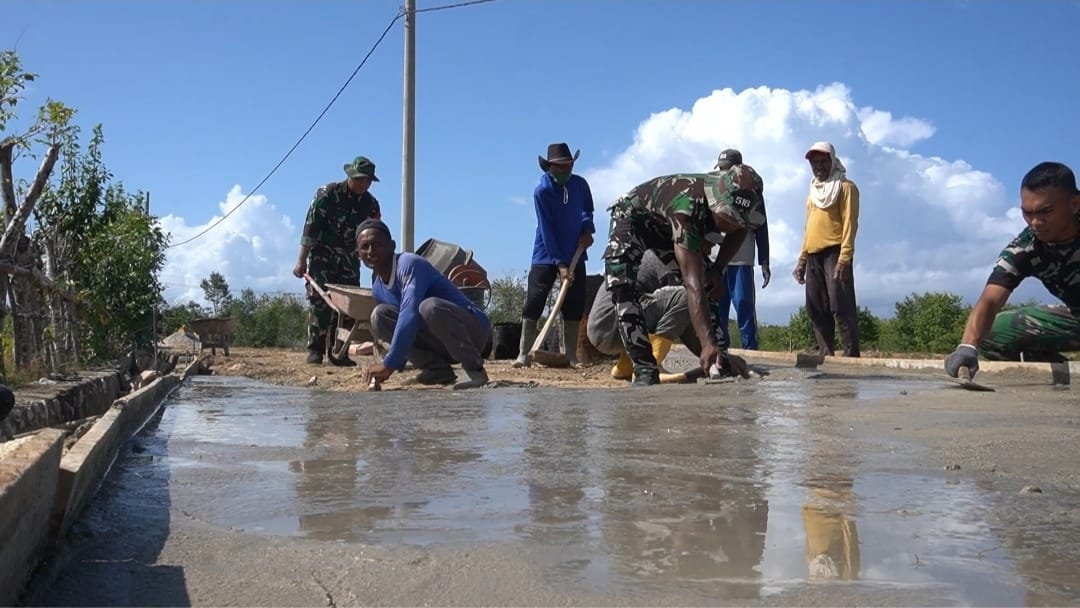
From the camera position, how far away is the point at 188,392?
6.02 m

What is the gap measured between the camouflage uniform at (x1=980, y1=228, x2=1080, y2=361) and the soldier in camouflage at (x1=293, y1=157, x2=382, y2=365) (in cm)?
508

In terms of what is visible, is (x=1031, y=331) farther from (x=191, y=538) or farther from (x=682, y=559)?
(x=191, y=538)

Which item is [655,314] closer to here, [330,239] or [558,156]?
[558,156]

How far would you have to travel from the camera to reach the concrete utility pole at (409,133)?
41.9ft

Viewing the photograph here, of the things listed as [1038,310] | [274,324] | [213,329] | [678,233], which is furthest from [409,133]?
[274,324]

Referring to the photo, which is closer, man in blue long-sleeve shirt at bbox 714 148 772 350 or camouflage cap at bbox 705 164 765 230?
camouflage cap at bbox 705 164 765 230

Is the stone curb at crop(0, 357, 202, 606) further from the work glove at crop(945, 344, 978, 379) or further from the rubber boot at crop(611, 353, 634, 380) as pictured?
the rubber boot at crop(611, 353, 634, 380)

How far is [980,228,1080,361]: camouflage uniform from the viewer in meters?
4.61

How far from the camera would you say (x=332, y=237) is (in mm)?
8750

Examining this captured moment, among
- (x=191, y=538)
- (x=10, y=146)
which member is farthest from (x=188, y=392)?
(x=191, y=538)

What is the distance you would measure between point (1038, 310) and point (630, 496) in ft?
12.8

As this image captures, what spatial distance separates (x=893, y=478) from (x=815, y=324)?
5.46m

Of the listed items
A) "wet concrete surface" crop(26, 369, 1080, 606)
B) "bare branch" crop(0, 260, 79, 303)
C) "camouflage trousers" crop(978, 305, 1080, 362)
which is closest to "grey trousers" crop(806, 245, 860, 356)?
"camouflage trousers" crop(978, 305, 1080, 362)

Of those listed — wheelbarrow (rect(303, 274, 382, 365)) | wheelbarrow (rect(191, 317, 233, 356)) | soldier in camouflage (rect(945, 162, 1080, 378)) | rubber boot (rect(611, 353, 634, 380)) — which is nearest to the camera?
soldier in camouflage (rect(945, 162, 1080, 378))
